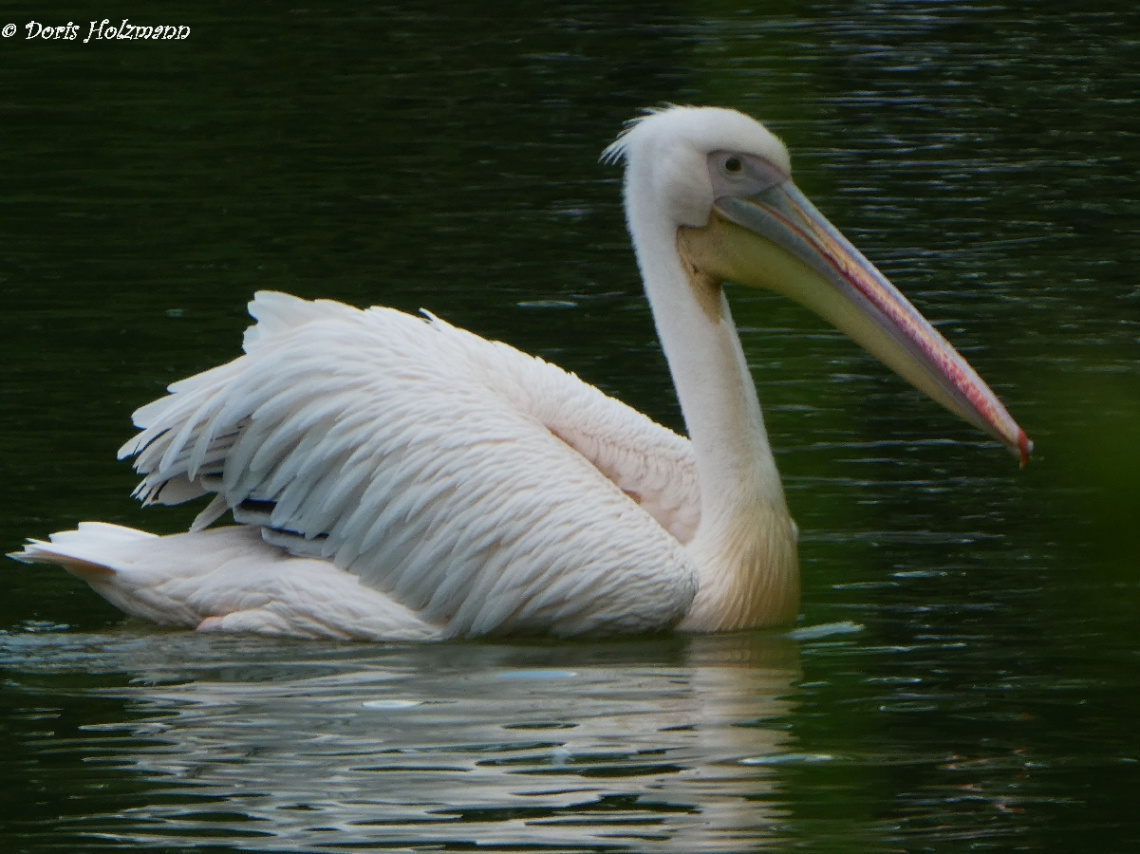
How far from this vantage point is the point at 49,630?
5.38 metres

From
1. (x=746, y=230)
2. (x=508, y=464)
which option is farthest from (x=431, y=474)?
(x=746, y=230)

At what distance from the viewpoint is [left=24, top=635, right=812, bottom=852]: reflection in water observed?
3760mm

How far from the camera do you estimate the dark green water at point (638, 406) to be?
5.77 feet

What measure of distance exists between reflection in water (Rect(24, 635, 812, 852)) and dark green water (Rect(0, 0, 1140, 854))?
13mm

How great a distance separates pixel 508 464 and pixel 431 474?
19cm

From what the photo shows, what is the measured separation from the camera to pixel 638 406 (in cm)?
719

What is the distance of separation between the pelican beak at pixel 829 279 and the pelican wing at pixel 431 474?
0.53m
